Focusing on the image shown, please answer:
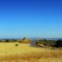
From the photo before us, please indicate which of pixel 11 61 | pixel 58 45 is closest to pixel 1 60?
pixel 11 61

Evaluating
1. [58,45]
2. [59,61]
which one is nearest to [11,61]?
[59,61]

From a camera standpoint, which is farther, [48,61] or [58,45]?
[58,45]

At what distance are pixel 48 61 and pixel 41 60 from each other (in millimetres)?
920

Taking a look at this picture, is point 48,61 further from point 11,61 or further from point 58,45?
point 58,45

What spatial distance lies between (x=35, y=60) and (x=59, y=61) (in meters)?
2.76

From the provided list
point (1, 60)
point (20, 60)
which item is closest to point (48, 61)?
point (20, 60)

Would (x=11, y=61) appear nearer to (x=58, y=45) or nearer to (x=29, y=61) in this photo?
(x=29, y=61)

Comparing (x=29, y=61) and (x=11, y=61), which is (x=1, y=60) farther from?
(x=29, y=61)

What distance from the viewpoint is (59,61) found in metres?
23.3

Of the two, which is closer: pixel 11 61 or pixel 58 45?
pixel 11 61

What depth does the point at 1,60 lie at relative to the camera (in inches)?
906

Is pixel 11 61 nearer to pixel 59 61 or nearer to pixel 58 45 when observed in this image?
pixel 59 61

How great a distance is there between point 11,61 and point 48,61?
4202 mm

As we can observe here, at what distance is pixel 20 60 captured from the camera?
2333cm
